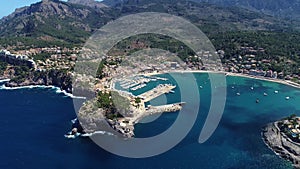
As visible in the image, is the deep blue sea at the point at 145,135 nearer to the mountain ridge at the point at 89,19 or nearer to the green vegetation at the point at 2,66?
the green vegetation at the point at 2,66

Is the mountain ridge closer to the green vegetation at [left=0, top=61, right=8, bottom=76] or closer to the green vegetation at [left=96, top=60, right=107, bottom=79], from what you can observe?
the green vegetation at [left=0, top=61, right=8, bottom=76]

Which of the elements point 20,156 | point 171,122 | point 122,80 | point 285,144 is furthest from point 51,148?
point 122,80

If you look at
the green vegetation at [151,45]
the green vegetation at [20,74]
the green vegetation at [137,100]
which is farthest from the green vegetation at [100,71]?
the green vegetation at [151,45]

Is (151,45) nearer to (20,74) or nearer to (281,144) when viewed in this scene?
(20,74)

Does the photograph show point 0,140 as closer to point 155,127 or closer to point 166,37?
point 155,127

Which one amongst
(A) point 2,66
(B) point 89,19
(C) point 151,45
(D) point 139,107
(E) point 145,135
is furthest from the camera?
(B) point 89,19

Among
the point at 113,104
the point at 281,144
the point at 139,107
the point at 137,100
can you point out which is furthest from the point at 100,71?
the point at 281,144
